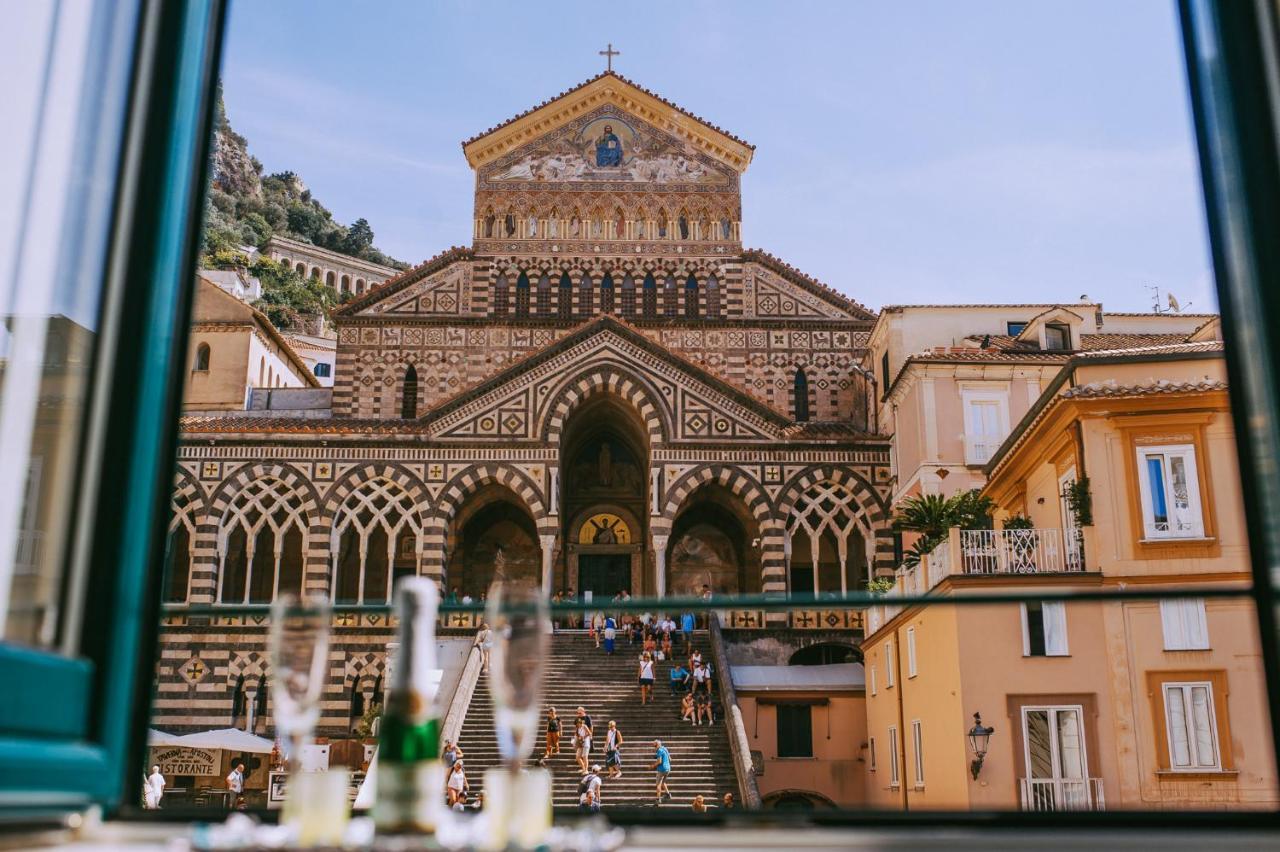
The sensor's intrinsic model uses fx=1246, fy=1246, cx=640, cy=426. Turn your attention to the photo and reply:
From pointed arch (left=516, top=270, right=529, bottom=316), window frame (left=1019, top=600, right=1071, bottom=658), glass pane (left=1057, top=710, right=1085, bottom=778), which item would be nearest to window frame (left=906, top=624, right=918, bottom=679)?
window frame (left=1019, top=600, right=1071, bottom=658)

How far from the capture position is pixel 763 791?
2511cm

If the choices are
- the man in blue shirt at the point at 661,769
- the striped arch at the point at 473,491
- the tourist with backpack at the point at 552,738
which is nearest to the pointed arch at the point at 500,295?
the striped arch at the point at 473,491

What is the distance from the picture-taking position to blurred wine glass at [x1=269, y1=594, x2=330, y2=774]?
2367 mm

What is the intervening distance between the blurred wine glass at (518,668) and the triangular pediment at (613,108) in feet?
111

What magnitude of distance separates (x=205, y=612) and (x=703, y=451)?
26027 mm

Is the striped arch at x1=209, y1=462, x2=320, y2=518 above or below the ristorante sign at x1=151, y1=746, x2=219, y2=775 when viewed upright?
above

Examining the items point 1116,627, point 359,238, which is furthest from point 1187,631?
point 359,238

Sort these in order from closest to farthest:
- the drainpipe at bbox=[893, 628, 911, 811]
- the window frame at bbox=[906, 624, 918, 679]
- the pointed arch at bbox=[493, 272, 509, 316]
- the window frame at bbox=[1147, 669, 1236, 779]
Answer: the window frame at bbox=[1147, 669, 1236, 779]
the window frame at bbox=[906, 624, 918, 679]
the drainpipe at bbox=[893, 628, 911, 811]
the pointed arch at bbox=[493, 272, 509, 316]

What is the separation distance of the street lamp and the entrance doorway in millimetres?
14297

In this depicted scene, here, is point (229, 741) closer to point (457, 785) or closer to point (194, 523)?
point (194, 523)

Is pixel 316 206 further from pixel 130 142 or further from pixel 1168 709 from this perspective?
pixel 130 142

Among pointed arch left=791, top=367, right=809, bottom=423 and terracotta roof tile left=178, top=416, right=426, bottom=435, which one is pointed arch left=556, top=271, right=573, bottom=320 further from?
terracotta roof tile left=178, top=416, right=426, bottom=435

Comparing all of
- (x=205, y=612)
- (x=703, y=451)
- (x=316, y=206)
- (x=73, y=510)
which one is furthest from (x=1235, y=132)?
(x=316, y=206)

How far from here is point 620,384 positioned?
2933 cm
